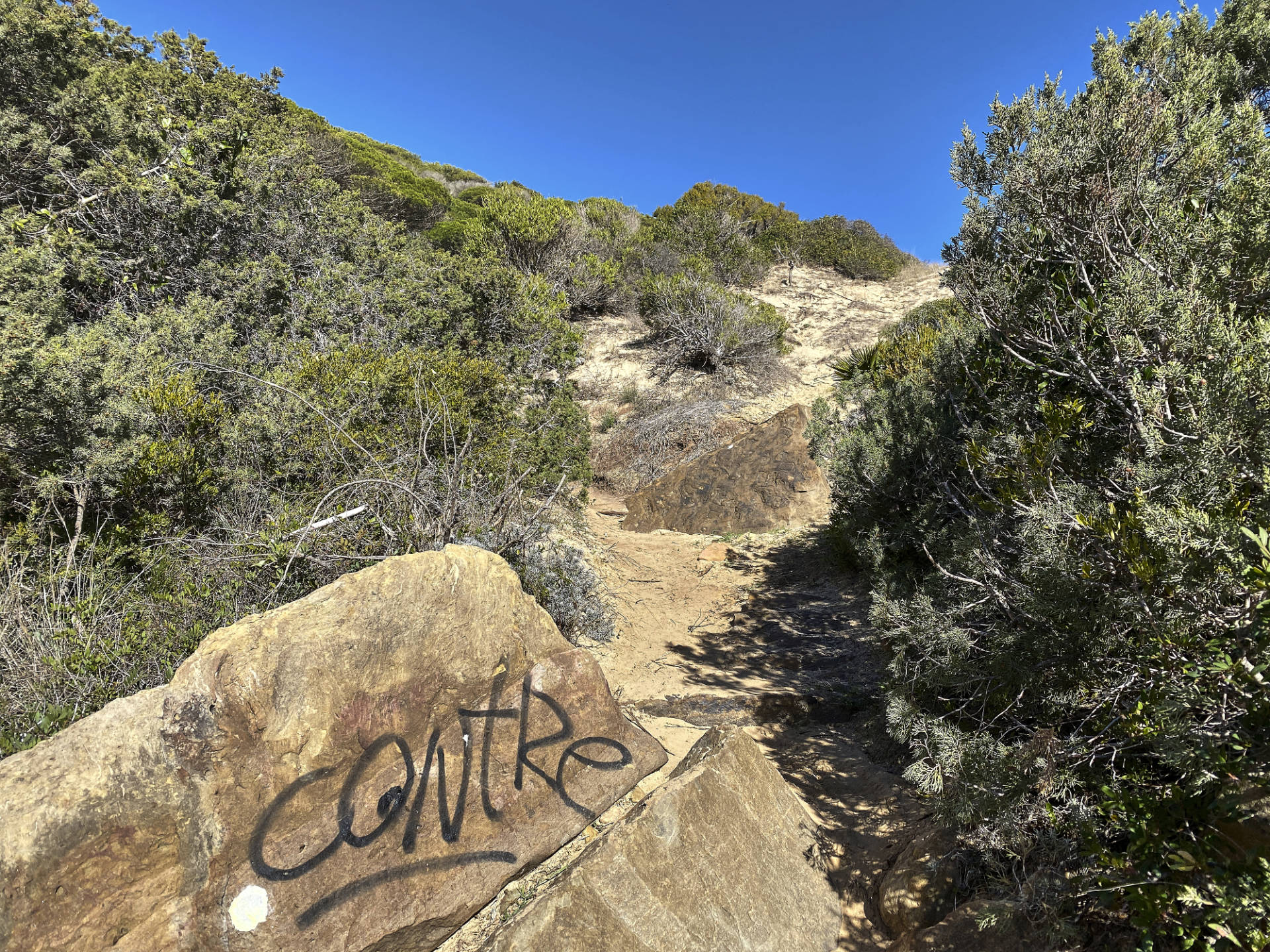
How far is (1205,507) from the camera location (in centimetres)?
200

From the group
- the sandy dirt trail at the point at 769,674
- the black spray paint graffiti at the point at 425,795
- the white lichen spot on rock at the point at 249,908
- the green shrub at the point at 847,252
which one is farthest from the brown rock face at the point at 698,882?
the green shrub at the point at 847,252

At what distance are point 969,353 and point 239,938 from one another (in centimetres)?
495

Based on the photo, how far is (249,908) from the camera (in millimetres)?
2311

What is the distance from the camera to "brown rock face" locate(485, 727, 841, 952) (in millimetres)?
2271

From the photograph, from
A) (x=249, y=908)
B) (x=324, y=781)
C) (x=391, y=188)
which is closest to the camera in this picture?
(x=249, y=908)

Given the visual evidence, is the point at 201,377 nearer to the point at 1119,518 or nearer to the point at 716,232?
the point at 1119,518

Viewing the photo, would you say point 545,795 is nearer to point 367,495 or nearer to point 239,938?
point 239,938

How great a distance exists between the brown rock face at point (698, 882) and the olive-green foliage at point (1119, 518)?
719mm

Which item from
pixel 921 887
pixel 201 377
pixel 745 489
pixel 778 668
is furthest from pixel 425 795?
pixel 745 489

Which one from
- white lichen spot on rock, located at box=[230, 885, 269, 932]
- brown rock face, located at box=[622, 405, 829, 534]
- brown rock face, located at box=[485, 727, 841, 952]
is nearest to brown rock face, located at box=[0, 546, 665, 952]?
white lichen spot on rock, located at box=[230, 885, 269, 932]

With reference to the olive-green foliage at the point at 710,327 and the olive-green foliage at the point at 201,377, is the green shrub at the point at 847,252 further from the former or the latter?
the olive-green foliage at the point at 201,377

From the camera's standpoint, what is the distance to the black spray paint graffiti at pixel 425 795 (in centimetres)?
243

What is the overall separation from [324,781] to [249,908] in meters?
0.47

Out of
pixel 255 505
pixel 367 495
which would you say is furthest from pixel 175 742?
pixel 255 505
